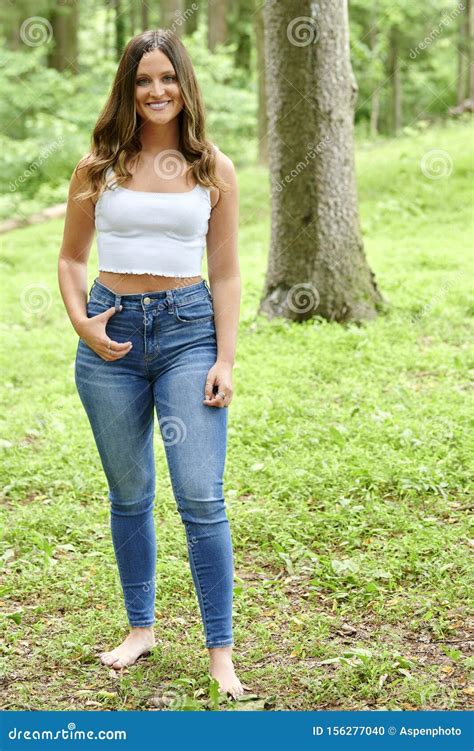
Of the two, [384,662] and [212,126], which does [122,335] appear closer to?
[384,662]

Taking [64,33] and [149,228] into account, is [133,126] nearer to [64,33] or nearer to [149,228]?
[149,228]

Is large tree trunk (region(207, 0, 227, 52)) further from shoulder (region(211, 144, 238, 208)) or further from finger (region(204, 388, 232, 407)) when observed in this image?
finger (region(204, 388, 232, 407))

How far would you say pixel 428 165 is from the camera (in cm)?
1252

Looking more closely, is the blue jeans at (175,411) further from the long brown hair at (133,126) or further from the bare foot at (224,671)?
the long brown hair at (133,126)

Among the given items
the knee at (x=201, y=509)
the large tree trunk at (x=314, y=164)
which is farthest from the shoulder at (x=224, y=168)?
the large tree trunk at (x=314, y=164)

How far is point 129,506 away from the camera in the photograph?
3.14 m

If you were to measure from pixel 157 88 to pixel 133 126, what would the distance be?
14cm

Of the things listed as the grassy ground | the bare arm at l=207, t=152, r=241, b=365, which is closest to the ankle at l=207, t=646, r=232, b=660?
the grassy ground

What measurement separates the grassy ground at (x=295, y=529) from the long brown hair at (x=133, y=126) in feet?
5.24

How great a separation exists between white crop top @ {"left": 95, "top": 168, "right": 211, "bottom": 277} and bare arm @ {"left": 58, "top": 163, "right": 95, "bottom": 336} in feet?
0.29

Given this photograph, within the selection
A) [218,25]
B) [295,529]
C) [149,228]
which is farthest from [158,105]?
[218,25]

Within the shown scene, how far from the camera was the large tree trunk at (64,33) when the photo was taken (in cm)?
2092

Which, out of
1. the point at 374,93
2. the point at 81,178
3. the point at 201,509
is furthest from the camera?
the point at 374,93

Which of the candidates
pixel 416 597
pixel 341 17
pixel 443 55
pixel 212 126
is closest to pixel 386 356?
pixel 341 17
